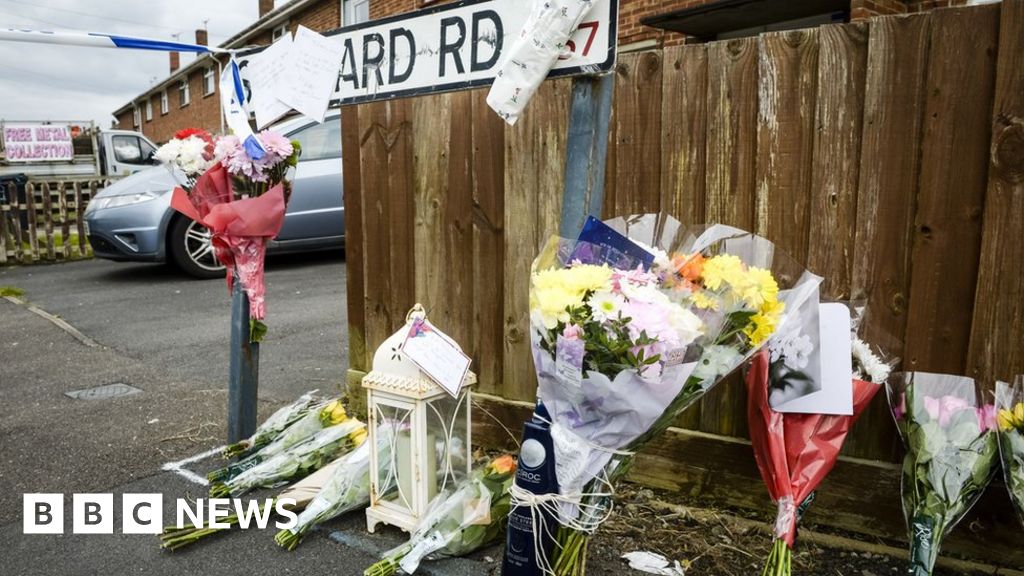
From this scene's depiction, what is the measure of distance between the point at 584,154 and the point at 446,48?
28.9 inches

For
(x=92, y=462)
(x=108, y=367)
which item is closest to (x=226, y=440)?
(x=92, y=462)

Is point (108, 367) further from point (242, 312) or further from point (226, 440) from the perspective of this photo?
point (242, 312)

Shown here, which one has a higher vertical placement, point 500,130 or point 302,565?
point 500,130

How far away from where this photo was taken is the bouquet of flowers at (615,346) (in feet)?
6.52

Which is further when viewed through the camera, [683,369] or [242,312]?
[242,312]

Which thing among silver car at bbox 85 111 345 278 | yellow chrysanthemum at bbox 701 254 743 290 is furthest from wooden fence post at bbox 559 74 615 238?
silver car at bbox 85 111 345 278

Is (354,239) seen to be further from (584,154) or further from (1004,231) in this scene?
(1004,231)

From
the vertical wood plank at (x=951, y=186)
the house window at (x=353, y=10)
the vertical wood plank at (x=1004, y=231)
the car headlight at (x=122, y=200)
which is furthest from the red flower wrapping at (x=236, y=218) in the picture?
the house window at (x=353, y=10)

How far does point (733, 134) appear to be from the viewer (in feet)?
9.60

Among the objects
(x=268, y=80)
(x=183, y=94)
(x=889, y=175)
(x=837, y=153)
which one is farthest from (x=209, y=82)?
(x=889, y=175)

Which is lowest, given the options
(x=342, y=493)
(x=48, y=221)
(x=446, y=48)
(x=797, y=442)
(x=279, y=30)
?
(x=342, y=493)

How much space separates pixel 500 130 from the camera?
11.5 ft

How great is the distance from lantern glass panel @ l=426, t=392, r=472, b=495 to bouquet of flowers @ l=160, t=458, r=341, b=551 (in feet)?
1.86

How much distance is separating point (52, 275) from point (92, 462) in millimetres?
7568
